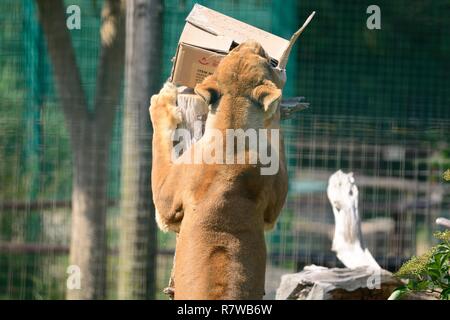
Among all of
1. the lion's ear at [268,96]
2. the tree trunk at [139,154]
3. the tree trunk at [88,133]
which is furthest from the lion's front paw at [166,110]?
the tree trunk at [88,133]

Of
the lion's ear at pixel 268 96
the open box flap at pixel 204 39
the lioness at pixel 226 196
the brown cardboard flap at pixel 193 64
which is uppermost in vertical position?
the open box flap at pixel 204 39

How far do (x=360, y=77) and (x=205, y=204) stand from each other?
3.67 metres

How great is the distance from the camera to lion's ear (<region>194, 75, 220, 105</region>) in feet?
14.8

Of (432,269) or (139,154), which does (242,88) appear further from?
(139,154)

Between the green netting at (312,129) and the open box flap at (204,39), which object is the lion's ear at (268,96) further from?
the green netting at (312,129)

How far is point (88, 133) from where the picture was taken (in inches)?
296

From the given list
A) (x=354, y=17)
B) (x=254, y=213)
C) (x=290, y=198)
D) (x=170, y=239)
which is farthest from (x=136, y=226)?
(x=254, y=213)

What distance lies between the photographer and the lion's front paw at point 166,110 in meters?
4.75

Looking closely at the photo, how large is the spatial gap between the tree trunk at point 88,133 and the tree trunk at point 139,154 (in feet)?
0.96

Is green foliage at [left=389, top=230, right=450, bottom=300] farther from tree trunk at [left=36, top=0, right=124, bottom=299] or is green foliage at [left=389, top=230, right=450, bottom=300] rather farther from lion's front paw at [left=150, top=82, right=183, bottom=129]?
tree trunk at [left=36, top=0, right=124, bottom=299]

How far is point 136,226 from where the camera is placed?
7160 mm

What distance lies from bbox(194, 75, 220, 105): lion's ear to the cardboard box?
0.84 feet
